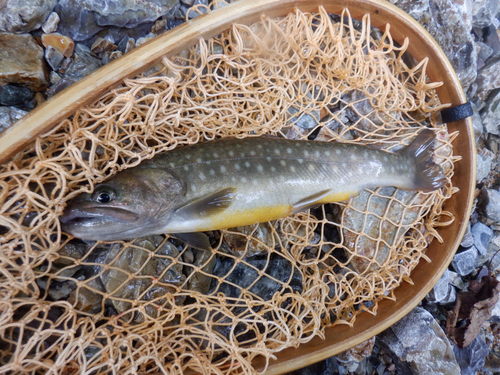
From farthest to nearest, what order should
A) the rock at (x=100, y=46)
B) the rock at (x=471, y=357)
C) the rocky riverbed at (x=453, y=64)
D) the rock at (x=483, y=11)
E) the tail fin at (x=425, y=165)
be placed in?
1. the rock at (x=483, y=11)
2. the rock at (x=471, y=357)
3. the tail fin at (x=425, y=165)
4. the rock at (x=100, y=46)
5. the rocky riverbed at (x=453, y=64)

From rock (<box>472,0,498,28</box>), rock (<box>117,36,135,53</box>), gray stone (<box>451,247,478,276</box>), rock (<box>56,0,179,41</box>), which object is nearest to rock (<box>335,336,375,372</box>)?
gray stone (<box>451,247,478,276</box>)

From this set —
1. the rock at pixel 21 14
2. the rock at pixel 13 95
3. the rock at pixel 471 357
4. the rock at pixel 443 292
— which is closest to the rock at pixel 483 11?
the rock at pixel 443 292

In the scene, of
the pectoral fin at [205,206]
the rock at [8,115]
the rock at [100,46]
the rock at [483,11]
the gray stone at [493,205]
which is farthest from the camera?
the gray stone at [493,205]

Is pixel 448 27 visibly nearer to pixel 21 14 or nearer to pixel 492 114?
pixel 492 114

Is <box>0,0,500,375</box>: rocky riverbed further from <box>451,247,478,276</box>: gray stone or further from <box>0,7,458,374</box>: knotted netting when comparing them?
<box>0,7,458,374</box>: knotted netting

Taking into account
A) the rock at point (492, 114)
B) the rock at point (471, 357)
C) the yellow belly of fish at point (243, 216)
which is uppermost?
the rock at point (492, 114)

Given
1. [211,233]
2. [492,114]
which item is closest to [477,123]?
[492,114]

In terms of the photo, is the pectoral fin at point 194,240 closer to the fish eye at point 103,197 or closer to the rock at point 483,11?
the fish eye at point 103,197
